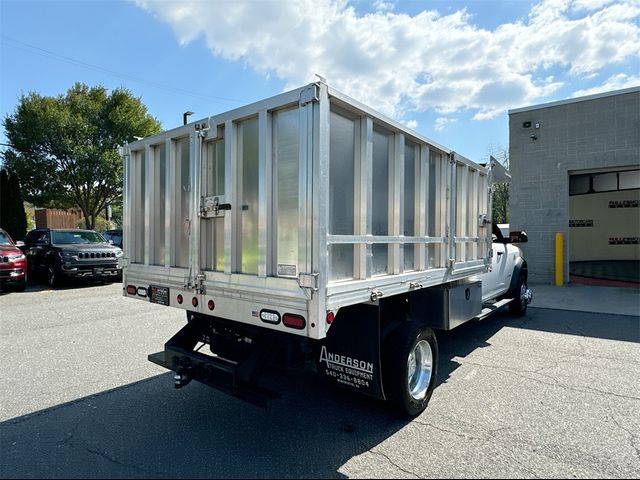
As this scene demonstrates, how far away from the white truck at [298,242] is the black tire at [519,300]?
3.86 m

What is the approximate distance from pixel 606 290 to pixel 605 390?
8.95 m

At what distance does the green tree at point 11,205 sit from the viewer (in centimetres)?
2069

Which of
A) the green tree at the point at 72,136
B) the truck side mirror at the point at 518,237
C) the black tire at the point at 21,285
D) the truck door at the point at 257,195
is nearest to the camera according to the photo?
the truck door at the point at 257,195

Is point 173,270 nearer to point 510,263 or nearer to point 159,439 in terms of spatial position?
point 159,439

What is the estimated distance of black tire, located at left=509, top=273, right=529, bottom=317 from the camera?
7738mm

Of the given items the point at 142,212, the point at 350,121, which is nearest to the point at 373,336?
→ the point at 350,121

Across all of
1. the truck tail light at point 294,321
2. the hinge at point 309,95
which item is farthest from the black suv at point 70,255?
the hinge at point 309,95

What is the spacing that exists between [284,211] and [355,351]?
1.30 m

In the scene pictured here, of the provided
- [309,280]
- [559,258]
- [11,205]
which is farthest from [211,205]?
[11,205]

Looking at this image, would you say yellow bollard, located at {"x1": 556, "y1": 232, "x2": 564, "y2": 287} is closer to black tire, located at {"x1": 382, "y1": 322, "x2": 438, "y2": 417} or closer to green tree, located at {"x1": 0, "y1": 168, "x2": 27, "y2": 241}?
black tire, located at {"x1": 382, "y1": 322, "x2": 438, "y2": 417}

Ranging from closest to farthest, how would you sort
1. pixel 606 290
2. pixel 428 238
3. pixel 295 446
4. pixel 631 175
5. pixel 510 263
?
pixel 295 446
pixel 428 238
pixel 510 263
pixel 606 290
pixel 631 175

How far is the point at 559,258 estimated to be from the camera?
1245 centimetres

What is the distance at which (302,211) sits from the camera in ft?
9.02

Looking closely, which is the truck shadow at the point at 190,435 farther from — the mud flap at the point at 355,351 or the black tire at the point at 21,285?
the black tire at the point at 21,285
